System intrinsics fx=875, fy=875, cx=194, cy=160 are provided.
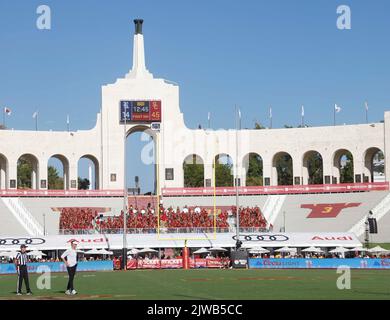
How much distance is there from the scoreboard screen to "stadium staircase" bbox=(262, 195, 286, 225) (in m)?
13.8

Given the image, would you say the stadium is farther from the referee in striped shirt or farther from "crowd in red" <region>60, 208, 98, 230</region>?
the referee in striped shirt

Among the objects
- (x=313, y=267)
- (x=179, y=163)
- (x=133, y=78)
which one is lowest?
(x=313, y=267)

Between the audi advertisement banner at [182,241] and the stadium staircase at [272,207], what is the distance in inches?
601

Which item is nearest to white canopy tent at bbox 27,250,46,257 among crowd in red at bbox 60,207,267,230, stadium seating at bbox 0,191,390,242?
stadium seating at bbox 0,191,390,242

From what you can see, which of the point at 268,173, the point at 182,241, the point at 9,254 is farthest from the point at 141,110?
the point at 9,254

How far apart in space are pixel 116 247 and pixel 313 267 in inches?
640

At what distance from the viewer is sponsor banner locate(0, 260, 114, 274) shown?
49656 mm

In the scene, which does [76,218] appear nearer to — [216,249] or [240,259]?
[216,249]

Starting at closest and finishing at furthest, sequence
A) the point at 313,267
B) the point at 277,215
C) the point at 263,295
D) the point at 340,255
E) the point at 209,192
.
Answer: the point at 263,295
the point at 313,267
the point at 340,255
the point at 277,215
the point at 209,192
